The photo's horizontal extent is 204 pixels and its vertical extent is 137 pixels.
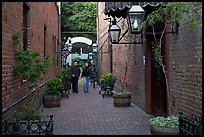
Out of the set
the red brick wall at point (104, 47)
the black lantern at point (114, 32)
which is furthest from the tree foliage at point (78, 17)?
the black lantern at point (114, 32)

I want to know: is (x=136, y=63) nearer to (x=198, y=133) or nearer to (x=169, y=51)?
(x=169, y=51)

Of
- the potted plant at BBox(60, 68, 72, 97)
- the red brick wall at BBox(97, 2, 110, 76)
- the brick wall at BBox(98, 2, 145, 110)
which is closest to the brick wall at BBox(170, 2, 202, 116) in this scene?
the brick wall at BBox(98, 2, 145, 110)

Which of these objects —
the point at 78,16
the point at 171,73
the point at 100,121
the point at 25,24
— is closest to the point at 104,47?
the point at 78,16

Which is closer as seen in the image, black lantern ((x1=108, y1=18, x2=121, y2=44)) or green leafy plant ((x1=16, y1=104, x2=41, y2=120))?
green leafy plant ((x1=16, y1=104, x2=41, y2=120))

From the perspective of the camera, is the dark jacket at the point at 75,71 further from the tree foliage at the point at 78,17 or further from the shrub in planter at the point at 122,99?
the tree foliage at the point at 78,17

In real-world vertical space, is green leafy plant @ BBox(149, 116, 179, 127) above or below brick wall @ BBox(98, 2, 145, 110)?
below

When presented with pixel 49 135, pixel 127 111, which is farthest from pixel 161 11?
pixel 127 111

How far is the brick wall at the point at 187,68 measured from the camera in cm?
612

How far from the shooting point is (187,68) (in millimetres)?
6781

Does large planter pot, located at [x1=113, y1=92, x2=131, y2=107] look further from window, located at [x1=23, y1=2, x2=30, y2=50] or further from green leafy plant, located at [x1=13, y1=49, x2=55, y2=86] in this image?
green leafy plant, located at [x1=13, y1=49, x2=55, y2=86]

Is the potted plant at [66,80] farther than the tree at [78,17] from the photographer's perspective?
No

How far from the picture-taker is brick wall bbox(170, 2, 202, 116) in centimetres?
612

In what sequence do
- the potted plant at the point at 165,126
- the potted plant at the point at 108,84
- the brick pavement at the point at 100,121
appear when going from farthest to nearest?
the potted plant at the point at 108,84 → the brick pavement at the point at 100,121 → the potted plant at the point at 165,126

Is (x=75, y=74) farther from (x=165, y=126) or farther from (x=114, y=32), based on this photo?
(x=165, y=126)
